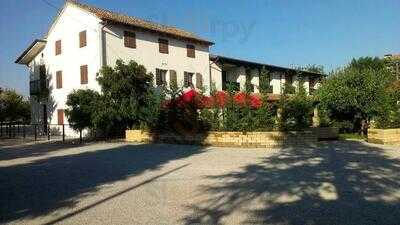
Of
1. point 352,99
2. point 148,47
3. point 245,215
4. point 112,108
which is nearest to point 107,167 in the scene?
point 245,215

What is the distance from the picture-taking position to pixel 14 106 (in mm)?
47812

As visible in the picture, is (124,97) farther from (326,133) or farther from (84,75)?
(326,133)

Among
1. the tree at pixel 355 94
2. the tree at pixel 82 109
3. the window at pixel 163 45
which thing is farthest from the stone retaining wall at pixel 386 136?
the window at pixel 163 45

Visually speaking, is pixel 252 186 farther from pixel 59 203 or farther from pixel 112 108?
pixel 112 108

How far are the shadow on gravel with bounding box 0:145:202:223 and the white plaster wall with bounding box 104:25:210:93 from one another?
11283mm

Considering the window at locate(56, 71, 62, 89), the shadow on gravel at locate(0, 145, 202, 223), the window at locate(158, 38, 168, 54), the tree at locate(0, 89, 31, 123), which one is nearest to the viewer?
the shadow on gravel at locate(0, 145, 202, 223)

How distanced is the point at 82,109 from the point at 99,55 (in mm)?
5556

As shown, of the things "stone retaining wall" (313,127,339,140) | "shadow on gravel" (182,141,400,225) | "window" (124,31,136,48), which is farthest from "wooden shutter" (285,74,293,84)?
"shadow on gravel" (182,141,400,225)

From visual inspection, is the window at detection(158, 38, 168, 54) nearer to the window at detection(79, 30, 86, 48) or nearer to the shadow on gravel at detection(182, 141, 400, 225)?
the window at detection(79, 30, 86, 48)

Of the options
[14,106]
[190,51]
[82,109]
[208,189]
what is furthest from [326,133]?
[14,106]

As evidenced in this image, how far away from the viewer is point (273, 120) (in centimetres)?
1928

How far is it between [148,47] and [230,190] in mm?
23941

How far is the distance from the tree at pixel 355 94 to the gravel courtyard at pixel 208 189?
8786mm

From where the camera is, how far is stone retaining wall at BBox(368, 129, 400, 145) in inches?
714
